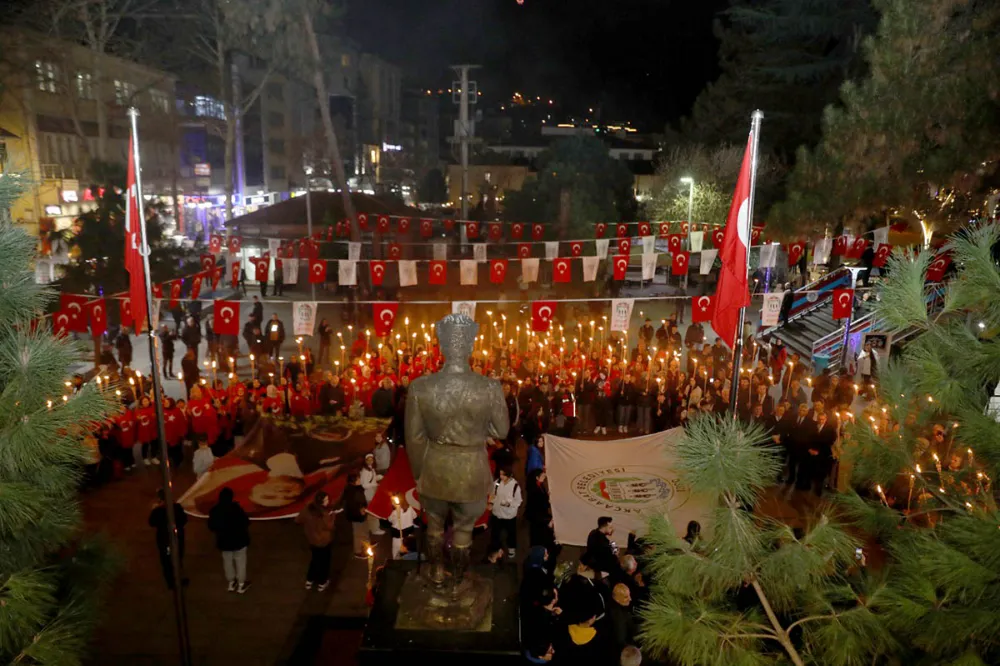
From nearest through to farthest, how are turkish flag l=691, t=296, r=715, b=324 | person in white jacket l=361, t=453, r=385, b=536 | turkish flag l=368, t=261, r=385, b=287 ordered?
person in white jacket l=361, t=453, r=385, b=536
turkish flag l=691, t=296, r=715, b=324
turkish flag l=368, t=261, r=385, b=287

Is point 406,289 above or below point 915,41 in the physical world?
below

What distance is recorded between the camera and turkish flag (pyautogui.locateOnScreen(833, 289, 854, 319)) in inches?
577

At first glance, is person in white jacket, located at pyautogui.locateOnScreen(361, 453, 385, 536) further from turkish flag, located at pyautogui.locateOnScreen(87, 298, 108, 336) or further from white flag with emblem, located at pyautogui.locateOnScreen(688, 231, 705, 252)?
white flag with emblem, located at pyautogui.locateOnScreen(688, 231, 705, 252)

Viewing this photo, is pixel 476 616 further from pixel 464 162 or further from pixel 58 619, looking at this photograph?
pixel 464 162

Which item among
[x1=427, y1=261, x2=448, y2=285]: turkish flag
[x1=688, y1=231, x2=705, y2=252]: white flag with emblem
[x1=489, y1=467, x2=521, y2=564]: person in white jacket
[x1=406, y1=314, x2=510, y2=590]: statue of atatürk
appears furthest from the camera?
[x1=688, y1=231, x2=705, y2=252]: white flag with emblem

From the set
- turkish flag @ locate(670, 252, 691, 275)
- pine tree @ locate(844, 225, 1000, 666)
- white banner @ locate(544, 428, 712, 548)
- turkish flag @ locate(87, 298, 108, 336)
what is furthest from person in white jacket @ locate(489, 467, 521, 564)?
turkish flag @ locate(670, 252, 691, 275)

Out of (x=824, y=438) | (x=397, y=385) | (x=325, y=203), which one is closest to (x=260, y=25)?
(x=325, y=203)

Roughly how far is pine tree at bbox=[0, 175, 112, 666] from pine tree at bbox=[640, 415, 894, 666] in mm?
3185

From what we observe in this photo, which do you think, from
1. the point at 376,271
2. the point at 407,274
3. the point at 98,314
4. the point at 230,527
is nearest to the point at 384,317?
the point at 407,274

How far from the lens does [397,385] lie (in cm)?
1330

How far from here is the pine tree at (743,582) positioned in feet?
11.2

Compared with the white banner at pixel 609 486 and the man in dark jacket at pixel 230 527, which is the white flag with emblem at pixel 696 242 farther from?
the man in dark jacket at pixel 230 527

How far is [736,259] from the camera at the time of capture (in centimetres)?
654

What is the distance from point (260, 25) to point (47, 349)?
91.4 feet
